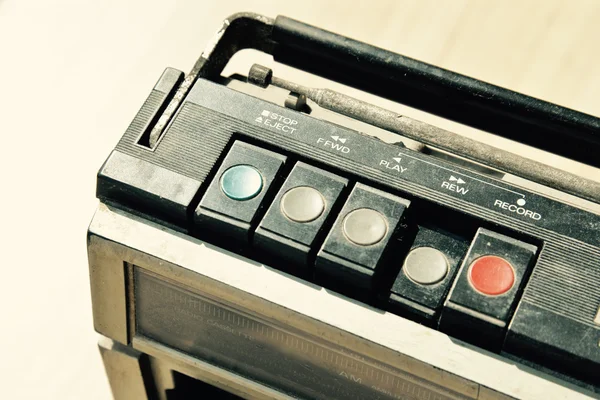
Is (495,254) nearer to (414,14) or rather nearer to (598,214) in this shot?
(598,214)

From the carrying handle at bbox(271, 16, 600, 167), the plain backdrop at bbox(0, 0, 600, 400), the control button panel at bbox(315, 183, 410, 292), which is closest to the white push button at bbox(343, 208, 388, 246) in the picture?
the control button panel at bbox(315, 183, 410, 292)

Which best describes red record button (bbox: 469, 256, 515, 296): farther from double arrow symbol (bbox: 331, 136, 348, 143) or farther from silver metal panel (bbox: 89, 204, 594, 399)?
double arrow symbol (bbox: 331, 136, 348, 143)

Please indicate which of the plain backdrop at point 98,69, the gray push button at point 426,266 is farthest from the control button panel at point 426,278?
the plain backdrop at point 98,69

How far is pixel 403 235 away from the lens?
74 centimetres

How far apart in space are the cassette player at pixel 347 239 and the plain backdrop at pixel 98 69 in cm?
25

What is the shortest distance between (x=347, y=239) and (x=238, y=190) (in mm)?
98

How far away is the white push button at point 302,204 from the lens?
0.72 meters

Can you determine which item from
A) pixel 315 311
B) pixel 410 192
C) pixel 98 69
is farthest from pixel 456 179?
pixel 98 69

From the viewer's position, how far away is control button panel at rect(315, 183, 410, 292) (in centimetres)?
71

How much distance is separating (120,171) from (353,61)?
0.77ft

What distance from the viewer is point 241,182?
2.43 ft

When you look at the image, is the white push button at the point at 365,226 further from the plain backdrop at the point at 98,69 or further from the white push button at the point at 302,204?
the plain backdrop at the point at 98,69

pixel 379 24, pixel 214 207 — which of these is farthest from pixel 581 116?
pixel 379 24

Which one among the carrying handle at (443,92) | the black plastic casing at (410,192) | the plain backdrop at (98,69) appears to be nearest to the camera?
the black plastic casing at (410,192)
